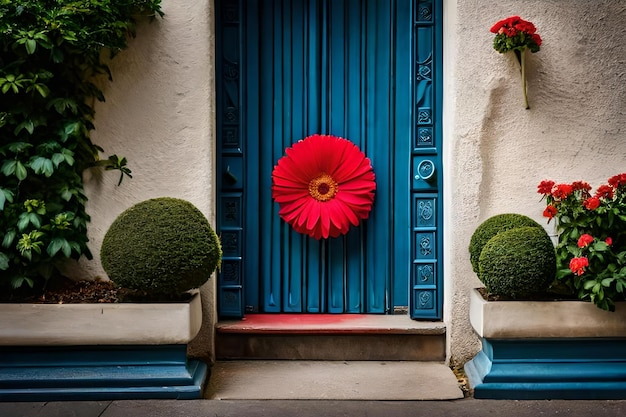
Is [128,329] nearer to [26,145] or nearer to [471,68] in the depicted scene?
[26,145]

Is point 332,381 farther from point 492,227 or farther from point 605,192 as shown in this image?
point 605,192

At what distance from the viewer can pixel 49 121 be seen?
14.9ft

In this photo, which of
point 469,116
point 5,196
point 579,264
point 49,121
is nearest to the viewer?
point 579,264

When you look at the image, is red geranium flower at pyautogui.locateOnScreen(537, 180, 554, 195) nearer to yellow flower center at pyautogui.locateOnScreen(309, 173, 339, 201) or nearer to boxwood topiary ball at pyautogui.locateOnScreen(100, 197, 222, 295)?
yellow flower center at pyautogui.locateOnScreen(309, 173, 339, 201)

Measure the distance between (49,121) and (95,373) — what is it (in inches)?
71.0

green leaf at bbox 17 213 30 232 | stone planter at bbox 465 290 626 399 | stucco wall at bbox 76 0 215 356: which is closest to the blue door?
stucco wall at bbox 76 0 215 356

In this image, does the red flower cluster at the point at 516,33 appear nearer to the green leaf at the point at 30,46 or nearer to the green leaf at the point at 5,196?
the green leaf at the point at 30,46

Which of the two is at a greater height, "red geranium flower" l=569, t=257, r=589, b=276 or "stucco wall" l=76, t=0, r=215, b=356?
"stucco wall" l=76, t=0, r=215, b=356

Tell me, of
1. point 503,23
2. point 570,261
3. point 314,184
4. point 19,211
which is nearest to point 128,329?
point 19,211

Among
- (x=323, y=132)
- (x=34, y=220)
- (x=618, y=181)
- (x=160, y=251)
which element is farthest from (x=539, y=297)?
(x=34, y=220)

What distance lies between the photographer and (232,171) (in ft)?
16.3

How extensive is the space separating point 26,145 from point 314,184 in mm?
2092

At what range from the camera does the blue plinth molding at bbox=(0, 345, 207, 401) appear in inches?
160

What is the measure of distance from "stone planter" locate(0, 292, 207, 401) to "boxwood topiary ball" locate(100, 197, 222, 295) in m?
0.17
